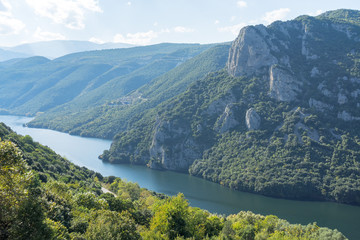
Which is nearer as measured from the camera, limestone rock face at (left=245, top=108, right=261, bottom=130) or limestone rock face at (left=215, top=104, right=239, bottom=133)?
limestone rock face at (left=245, top=108, right=261, bottom=130)

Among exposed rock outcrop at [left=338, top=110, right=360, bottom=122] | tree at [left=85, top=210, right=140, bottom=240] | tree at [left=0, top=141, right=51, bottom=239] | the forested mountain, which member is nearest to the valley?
exposed rock outcrop at [left=338, top=110, right=360, bottom=122]

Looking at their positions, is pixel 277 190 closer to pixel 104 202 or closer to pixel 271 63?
pixel 271 63

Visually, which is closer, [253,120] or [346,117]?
[346,117]

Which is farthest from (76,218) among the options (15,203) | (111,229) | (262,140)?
(262,140)

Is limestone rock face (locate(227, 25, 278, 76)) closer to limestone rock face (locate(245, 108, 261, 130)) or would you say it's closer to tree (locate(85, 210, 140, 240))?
limestone rock face (locate(245, 108, 261, 130))

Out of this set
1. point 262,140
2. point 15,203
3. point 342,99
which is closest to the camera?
point 15,203

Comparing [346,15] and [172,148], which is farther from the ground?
[346,15]

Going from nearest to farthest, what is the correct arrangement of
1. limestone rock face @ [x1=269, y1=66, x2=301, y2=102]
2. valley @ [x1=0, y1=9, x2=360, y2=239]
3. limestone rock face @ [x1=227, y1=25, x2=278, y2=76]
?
1. valley @ [x1=0, y1=9, x2=360, y2=239]
2. limestone rock face @ [x1=269, y1=66, x2=301, y2=102]
3. limestone rock face @ [x1=227, y1=25, x2=278, y2=76]

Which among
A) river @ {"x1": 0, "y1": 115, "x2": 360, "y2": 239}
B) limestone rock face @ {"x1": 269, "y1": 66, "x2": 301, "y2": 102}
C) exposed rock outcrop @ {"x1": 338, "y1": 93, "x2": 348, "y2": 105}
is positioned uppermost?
limestone rock face @ {"x1": 269, "y1": 66, "x2": 301, "y2": 102}

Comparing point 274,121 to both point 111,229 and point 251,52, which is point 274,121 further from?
point 111,229
